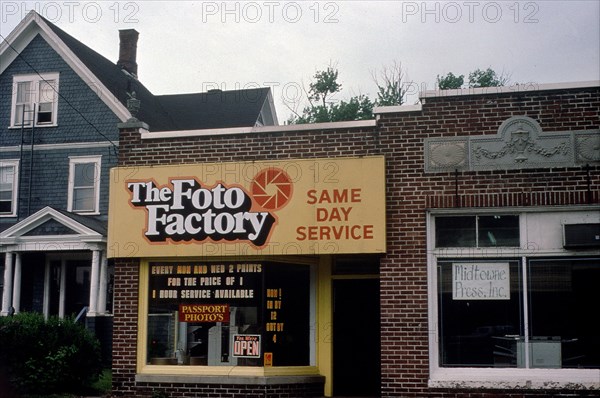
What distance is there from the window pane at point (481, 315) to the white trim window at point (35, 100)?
16.2 m

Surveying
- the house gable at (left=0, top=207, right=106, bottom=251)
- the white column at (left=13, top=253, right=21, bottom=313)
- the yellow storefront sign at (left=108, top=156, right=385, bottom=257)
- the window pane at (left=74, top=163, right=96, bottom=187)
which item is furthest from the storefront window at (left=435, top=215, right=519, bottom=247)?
the window pane at (left=74, top=163, right=96, bottom=187)

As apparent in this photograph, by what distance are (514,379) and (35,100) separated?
60.3ft

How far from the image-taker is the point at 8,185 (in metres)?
25.1

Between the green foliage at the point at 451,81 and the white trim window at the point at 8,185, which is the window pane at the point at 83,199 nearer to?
the white trim window at the point at 8,185

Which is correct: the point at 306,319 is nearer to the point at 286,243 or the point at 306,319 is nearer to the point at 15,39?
the point at 286,243

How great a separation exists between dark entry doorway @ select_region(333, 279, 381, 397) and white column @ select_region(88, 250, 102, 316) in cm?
916

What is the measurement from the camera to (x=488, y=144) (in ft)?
42.4

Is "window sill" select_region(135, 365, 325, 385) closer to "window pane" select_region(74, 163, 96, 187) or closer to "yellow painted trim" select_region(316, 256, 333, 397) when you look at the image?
"yellow painted trim" select_region(316, 256, 333, 397)

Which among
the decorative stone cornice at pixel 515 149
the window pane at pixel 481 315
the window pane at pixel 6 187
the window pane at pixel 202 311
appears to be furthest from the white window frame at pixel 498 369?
the window pane at pixel 6 187

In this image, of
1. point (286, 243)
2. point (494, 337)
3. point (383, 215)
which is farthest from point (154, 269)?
point (494, 337)

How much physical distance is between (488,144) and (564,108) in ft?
4.27

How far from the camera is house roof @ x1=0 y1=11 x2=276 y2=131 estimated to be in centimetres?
2534

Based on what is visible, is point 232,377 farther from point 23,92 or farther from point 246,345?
point 23,92

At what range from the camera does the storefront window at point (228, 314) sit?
13688 millimetres
